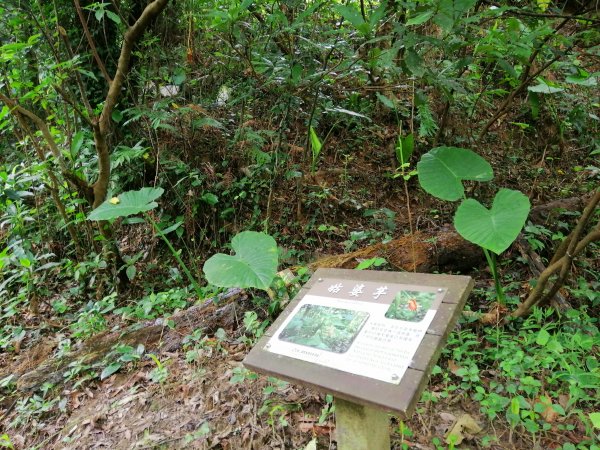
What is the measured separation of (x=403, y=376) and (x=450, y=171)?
4.27ft

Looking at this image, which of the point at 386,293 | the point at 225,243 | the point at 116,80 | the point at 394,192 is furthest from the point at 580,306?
the point at 116,80

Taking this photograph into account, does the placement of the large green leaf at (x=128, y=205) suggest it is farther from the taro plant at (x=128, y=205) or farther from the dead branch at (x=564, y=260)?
the dead branch at (x=564, y=260)

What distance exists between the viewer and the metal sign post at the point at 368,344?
1149mm

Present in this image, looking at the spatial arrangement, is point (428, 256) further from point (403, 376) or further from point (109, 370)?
point (109, 370)

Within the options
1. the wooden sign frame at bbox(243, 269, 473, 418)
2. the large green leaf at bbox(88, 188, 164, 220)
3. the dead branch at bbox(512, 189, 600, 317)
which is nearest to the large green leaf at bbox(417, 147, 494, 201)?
the dead branch at bbox(512, 189, 600, 317)

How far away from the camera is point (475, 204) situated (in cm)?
179

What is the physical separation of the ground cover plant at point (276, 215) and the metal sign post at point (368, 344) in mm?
43

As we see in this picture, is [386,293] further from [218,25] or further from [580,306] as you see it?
[218,25]

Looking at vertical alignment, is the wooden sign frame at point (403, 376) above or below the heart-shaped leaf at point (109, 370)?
above

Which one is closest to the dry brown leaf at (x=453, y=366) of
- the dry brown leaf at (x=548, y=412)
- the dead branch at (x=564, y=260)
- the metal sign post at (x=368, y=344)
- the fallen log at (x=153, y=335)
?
the dry brown leaf at (x=548, y=412)

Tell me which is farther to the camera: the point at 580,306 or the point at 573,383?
the point at 580,306

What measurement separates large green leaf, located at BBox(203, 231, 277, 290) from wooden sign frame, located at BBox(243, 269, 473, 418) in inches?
12.0

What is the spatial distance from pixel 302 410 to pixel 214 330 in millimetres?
957

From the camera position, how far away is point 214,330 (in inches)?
107
